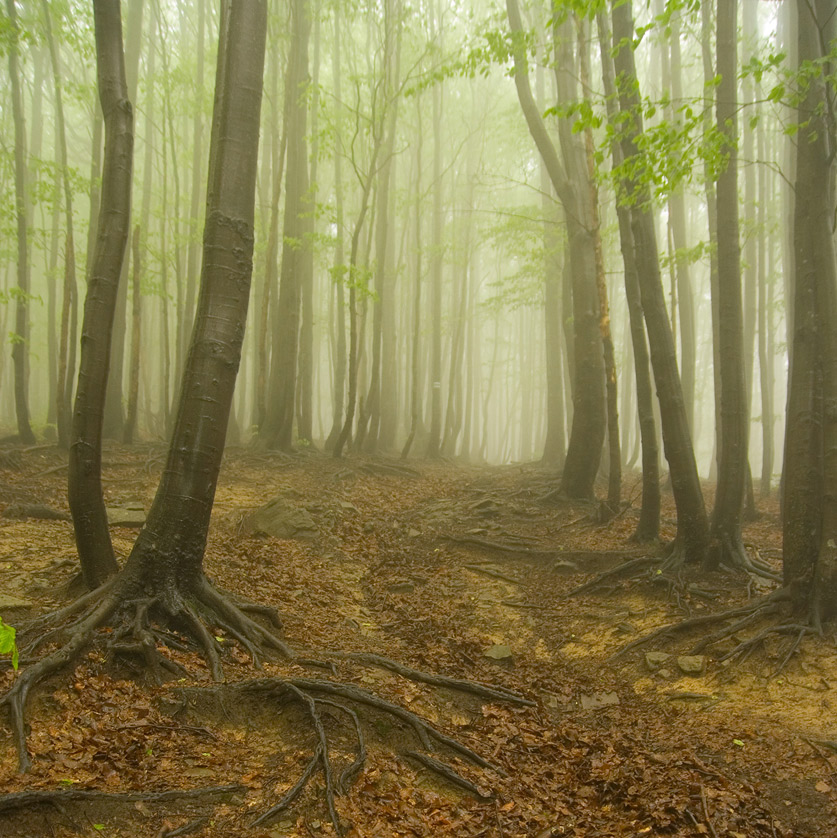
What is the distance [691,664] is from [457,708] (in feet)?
7.69

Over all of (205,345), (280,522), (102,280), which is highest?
(102,280)

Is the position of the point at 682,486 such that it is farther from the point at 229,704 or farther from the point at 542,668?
the point at 229,704

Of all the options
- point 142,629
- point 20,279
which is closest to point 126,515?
point 142,629

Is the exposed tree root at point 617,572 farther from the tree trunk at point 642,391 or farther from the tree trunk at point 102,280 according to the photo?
the tree trunk at point 102,280

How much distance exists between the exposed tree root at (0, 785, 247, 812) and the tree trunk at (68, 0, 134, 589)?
8.45 ft

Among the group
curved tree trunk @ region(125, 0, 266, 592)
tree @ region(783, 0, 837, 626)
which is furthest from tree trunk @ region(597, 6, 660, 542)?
curved tree trunk @ region(125, 0, 266, 592)

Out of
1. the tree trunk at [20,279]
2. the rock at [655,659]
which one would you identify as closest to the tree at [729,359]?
the rock at [655,659]

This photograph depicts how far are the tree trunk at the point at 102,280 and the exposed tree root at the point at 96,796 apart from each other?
8.45ft

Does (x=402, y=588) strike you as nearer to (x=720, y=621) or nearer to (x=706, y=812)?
(x=720, y=621)

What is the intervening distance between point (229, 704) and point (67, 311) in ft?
35.0

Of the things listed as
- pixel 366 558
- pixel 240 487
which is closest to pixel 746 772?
pixel 366 558

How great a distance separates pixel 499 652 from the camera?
6555 mm

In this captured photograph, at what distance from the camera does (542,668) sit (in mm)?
6352

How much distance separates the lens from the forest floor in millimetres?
3529
